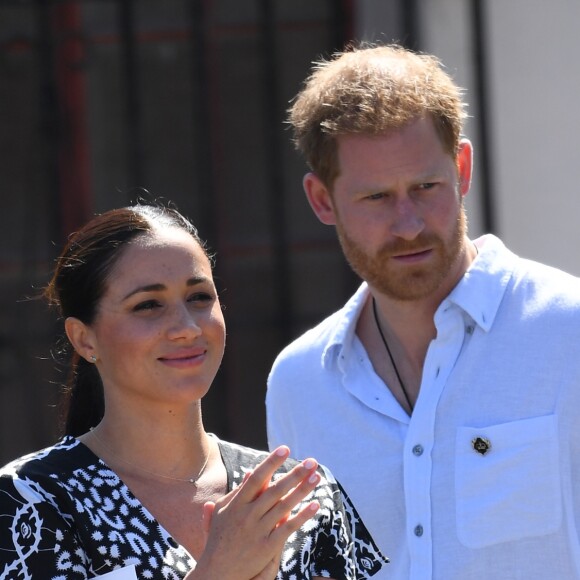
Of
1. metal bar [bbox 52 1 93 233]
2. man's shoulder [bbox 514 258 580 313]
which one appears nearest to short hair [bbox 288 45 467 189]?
man's shoulder [bbox 514 258 580 313]

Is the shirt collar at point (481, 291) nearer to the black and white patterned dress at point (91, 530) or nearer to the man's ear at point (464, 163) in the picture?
the man's ear at point (464, 163)

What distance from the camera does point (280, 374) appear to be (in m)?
3.00

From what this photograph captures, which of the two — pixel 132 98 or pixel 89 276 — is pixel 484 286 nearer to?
pixel 89 276

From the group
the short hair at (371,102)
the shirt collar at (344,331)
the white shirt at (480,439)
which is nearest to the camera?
the white shirt at (480,439)

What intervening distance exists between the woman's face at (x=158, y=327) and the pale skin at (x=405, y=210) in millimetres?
509

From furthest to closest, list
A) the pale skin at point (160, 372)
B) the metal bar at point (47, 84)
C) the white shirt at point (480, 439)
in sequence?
the metal bar at point (47, 84)
the white shirt at point (480, 439)
the pale skin at point (160, 372)

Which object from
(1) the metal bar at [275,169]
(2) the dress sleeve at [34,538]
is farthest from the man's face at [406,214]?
(1) the metal bar at [275,169]

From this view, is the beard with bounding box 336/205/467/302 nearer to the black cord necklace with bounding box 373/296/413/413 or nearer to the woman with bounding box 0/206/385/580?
the black cord necklace with bounding box 373/296/413/413

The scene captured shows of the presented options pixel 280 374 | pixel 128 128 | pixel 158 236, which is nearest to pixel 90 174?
pixel 128 128

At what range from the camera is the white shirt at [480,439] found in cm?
258

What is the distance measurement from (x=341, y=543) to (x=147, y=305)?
0.54 m

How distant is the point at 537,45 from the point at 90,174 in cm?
162

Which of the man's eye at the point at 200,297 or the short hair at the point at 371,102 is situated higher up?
the short hair at the point at 371,102

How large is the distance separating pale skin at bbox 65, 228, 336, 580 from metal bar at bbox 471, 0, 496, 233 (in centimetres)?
221
